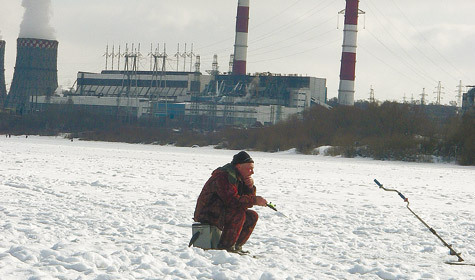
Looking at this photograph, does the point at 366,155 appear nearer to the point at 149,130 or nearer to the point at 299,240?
the point at 149,130

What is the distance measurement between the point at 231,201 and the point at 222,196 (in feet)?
0.35

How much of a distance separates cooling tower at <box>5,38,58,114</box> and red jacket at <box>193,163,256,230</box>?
83282 millimetres

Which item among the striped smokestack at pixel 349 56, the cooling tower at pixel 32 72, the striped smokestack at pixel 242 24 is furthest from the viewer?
the cooling tower at pixel 32 72

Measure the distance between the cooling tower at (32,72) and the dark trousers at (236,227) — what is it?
273 ft

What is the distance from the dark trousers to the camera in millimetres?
7910

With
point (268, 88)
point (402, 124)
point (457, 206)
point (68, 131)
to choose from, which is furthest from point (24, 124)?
point (457, 206)

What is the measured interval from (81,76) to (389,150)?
58.3 metres

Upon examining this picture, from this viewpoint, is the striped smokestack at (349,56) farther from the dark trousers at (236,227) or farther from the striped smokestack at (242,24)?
the dark trousers at (236,227)

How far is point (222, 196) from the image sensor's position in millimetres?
7762

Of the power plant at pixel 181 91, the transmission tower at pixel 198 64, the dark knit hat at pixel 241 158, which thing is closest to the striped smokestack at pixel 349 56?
the power plant at pixel 181 91

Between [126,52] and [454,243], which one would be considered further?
[126,52]

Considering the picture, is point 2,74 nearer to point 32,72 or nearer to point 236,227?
point 32,72

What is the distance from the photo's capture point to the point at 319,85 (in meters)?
82.4

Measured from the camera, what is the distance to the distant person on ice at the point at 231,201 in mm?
7738
